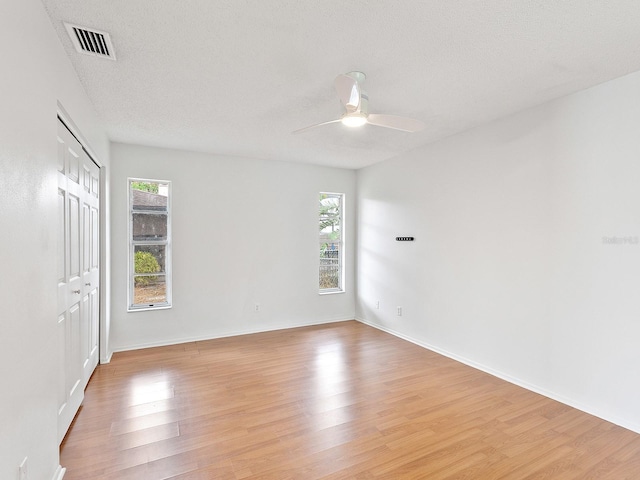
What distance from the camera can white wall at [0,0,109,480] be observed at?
4.34 feet

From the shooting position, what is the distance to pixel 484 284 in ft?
11.9

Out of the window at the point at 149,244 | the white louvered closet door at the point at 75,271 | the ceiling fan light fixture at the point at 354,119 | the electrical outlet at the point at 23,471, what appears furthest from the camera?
the window at the point at 149,244

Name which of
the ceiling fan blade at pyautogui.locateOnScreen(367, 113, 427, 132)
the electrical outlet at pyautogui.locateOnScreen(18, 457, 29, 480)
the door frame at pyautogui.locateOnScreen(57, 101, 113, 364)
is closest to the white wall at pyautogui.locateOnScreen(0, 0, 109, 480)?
the electrical outlet at pyautogui.locateOnScreen(18, 457, 29, 480)

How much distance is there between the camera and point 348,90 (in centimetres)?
220

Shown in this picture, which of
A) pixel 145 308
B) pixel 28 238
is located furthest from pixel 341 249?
pixel 28 238

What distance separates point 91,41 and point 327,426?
10.2 ft

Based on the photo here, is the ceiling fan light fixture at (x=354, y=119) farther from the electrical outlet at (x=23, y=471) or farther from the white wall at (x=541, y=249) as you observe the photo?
the electrical outlet at (x=23, y=471)

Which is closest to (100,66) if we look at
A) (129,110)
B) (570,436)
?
(129,110)

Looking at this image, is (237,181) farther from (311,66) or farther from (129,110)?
(311,66)

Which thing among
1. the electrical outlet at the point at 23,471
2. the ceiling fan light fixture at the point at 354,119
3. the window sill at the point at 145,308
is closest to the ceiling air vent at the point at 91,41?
the ceiling fan light fixture at the point at 354,119

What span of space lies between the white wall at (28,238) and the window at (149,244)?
2.56 m

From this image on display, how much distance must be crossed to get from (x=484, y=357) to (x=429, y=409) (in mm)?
1235

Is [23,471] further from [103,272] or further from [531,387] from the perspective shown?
[531,387]

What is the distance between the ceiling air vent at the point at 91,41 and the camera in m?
1.96
